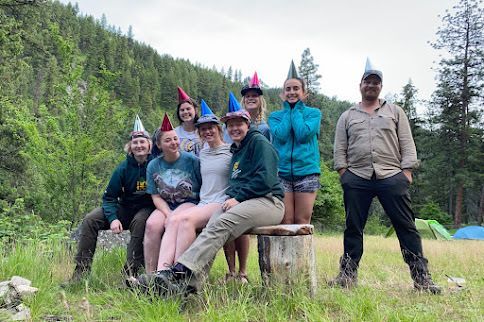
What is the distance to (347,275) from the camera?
4.05 m

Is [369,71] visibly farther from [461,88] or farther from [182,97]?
[461,88]

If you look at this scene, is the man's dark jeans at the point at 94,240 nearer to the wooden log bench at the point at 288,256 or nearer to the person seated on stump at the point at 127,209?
the person seated on stump at the point at 127,209

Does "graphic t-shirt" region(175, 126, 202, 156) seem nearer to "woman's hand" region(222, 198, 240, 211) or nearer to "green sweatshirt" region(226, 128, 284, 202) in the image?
"green sweatshirt" region(226, 128, 284, 202)

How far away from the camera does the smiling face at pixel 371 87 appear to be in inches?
162

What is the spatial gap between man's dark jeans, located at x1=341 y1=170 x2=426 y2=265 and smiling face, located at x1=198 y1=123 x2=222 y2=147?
51.4 inches

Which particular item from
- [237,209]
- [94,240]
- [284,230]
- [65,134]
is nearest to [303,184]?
[284,230]

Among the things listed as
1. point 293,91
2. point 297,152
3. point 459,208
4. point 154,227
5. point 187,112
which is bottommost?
point 459,208

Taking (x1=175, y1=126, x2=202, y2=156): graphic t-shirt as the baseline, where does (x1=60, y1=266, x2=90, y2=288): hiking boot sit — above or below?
below

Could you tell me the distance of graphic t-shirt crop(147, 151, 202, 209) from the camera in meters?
4.22

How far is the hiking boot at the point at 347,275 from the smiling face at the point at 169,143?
197 centimetres

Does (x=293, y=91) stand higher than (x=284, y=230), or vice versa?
(x=293, y=91)

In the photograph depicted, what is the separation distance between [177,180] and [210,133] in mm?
576

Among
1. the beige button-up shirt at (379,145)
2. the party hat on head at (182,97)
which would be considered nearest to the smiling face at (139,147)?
the party hat on head at (182,97)

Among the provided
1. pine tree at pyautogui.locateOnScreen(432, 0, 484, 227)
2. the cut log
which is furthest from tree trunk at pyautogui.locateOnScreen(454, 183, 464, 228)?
the cut log
